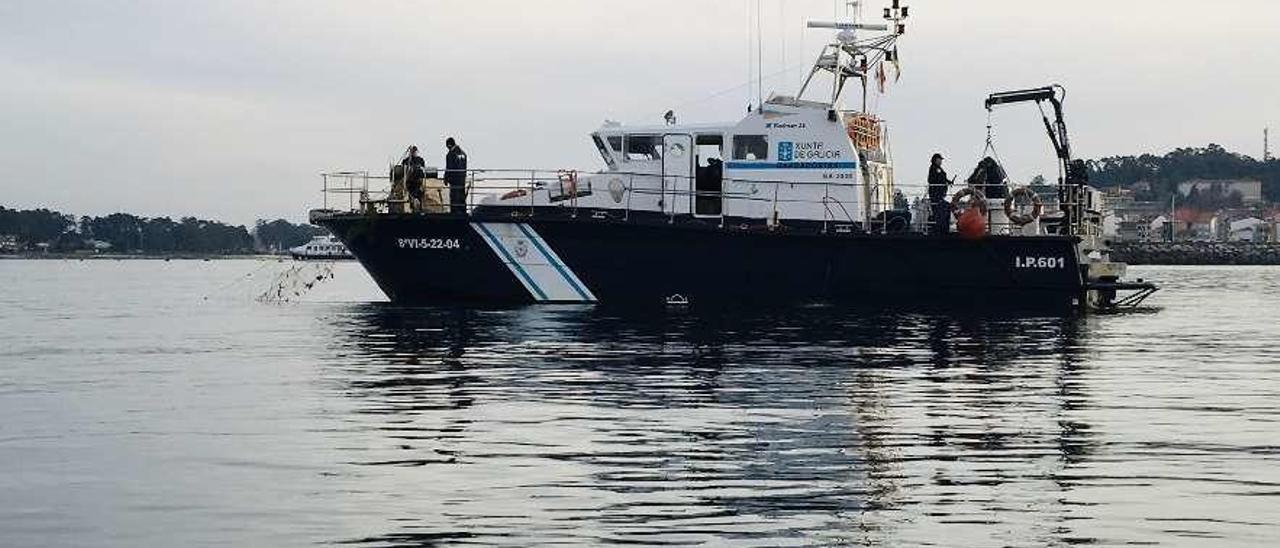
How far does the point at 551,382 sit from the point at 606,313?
12164 millimetres

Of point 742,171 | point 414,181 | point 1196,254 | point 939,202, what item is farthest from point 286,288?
point 1196,254

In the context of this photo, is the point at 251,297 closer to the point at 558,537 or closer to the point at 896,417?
the point at 896,417

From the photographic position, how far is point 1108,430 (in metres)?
12.7

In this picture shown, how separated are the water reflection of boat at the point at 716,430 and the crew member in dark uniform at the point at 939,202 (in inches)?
310

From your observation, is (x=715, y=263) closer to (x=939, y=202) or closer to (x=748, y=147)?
A: (x=748, y=147)

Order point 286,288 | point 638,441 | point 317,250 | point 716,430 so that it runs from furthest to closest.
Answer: point 317,250 < point 286,288 < point 716,430 < point 638,441

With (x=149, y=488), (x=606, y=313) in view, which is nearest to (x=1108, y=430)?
(x=149, y=488)

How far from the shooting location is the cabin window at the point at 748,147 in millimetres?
31734

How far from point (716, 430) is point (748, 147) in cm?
1953

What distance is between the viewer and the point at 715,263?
1224 inches

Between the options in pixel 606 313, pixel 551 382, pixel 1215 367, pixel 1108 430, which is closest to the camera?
pixel 1108 430

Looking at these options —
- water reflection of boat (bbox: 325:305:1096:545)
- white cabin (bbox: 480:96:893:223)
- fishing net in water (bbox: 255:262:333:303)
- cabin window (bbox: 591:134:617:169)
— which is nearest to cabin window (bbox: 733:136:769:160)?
white cabin (bbox: 480:96:893:223)

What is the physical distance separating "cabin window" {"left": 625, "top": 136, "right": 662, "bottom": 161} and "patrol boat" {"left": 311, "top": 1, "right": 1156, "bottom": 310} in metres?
0.02

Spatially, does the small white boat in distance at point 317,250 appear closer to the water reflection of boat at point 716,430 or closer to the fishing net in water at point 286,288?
the fishing net in water at point 286,288
